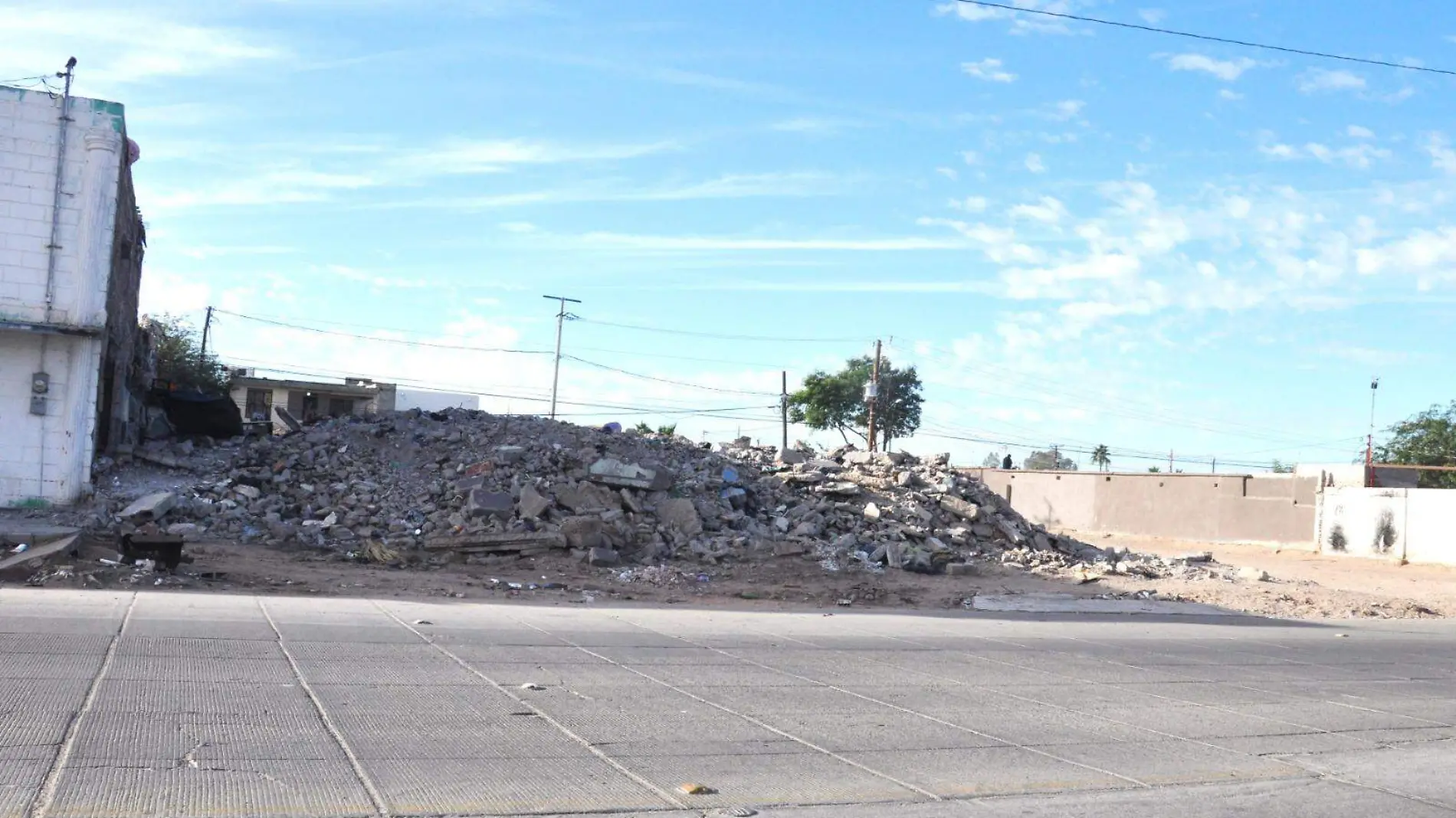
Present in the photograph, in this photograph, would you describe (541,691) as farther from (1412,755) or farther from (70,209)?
(70,209)

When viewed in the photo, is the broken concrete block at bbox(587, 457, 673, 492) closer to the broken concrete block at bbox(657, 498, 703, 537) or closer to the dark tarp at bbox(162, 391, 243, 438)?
the broken concrete block at bbox(657, 498, 703, 537)

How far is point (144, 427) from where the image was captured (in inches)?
1155

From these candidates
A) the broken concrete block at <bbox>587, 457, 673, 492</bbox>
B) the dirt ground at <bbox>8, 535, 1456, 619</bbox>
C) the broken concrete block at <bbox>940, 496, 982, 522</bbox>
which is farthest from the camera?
the broken concrete block at <bbox>940, 496, 982, 522</bbox>

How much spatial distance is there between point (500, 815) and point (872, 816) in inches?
78.4

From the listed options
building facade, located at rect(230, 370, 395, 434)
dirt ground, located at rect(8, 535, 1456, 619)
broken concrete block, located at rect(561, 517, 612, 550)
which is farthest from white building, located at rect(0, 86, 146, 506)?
building facade, located at rect(230, 370, 395, 434)

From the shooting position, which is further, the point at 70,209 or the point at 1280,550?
the point at 1280,550

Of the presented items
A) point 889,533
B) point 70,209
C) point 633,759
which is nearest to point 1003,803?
point 633,759

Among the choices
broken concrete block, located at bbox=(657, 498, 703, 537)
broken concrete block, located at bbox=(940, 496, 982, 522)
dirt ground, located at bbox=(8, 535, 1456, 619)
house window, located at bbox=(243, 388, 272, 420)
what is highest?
house window, located at bbox=(243, 388, 272, 420)

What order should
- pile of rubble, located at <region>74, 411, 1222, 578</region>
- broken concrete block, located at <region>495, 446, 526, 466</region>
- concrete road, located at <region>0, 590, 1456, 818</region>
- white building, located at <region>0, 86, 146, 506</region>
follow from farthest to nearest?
broken concrete block, located at <region>495, 446, 526, 466</region>, pile of rubble, located at <region>74, 411, 1222, 578</region>, white building, located at <region>0, 86, 146, 506</region>, concrete road, located at <region>0, 590, 1456, 818</region>

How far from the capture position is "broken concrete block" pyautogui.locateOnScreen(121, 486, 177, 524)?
21703mm

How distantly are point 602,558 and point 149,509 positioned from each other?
338 inches

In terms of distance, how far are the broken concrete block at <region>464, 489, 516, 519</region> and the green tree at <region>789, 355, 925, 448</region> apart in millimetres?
53317

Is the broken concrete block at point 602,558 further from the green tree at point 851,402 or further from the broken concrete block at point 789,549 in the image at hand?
the green tree at point 851,402

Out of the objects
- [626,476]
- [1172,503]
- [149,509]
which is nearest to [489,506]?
[626,476]
